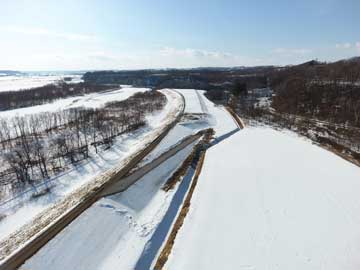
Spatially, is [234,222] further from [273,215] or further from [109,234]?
[109,234]

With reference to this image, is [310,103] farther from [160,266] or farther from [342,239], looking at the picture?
[160,266]

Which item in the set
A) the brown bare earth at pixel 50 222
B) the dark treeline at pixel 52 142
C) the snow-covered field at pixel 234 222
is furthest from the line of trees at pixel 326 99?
the brown bare earth at pixel 50 222

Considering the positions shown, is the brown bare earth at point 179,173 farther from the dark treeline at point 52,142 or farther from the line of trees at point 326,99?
the line of trees at point 326,99

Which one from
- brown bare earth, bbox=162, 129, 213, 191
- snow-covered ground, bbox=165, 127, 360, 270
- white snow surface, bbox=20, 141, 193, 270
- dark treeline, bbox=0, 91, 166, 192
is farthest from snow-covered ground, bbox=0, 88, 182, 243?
snow-covered ground, bbox=165, 127, 360, 270

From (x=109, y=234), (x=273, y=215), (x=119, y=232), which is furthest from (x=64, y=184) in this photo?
(x=273, y=215)

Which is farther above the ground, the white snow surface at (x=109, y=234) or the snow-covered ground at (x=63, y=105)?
the white snow surface at (x=109, y=234)

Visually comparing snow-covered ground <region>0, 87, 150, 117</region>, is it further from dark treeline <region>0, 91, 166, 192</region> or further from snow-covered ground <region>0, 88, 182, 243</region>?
snow-covered ground <region>0, 88, 182, 243</region>
